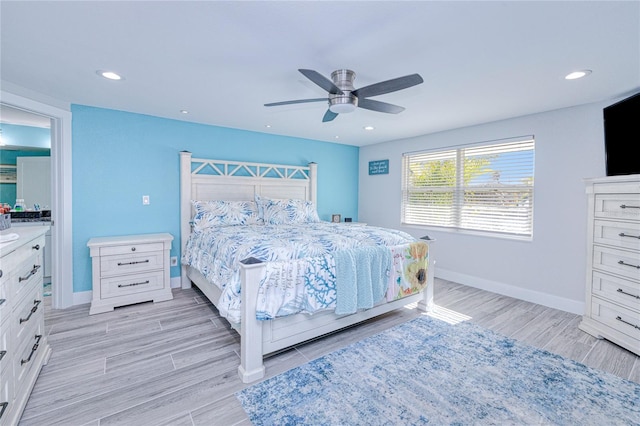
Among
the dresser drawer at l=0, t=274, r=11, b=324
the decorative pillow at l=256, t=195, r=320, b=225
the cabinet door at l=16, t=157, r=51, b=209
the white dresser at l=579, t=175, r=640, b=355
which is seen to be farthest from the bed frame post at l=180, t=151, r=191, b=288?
the white dresser at l=579, t=175, r=640, b=355

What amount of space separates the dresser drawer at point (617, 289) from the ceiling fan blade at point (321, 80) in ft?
9.42

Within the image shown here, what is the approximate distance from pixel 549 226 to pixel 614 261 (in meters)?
0.94

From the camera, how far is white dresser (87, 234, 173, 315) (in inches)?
122

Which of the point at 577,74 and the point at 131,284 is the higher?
the point at 577,74

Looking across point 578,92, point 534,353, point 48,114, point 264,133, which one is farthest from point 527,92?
point 48,114

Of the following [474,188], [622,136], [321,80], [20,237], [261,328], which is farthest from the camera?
[474,188]

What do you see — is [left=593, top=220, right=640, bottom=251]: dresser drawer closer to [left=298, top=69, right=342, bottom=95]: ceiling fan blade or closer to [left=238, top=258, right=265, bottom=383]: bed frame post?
[left=298, top=69, right=342, bottom=95]: ceiling fan blade

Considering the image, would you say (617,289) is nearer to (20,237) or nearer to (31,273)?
(20,237)

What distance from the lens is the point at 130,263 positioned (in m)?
3.25

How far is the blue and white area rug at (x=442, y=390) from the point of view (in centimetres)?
171

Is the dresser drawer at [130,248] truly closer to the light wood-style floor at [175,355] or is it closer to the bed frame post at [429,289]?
the light wood-style floor at [175,355]

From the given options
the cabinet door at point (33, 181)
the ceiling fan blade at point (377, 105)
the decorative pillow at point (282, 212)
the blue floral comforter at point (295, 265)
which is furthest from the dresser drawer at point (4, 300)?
the cabinet door at point (33, 181)

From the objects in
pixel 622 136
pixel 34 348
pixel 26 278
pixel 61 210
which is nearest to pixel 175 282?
pixel 61 210

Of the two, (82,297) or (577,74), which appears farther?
(82,297)
